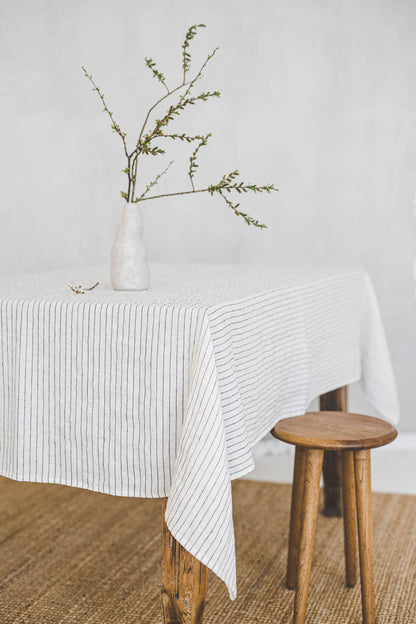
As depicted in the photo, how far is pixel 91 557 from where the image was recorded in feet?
6.82

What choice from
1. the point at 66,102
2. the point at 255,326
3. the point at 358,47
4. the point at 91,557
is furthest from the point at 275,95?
the point at 91,557

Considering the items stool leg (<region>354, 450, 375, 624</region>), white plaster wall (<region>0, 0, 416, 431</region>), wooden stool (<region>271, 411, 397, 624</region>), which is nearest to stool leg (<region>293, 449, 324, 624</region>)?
wooden stool (<region>271, 411, 397, 624</region>)

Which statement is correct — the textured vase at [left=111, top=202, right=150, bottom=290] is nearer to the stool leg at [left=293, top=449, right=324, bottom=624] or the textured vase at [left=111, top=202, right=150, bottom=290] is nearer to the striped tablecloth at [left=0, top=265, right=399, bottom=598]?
the striped tablecloth at [left=0, top=265, right=399, bottom=598]

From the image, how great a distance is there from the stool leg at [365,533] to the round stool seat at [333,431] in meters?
0.07

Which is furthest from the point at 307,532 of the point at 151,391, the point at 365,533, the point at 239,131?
the point at 239,131

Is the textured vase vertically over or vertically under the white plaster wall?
under

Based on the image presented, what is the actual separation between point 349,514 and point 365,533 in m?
0.16

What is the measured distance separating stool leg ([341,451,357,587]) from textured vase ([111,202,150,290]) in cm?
69

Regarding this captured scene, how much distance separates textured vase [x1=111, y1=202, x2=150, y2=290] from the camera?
166 cm

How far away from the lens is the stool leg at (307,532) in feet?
5.26

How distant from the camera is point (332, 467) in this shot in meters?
2.37

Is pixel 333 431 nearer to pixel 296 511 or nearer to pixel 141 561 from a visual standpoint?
pixel 296 511

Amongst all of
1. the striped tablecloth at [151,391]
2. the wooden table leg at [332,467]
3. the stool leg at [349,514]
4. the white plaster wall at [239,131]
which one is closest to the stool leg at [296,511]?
the stool leg at [349,514]

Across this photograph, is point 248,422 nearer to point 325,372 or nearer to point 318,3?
point 325,372
